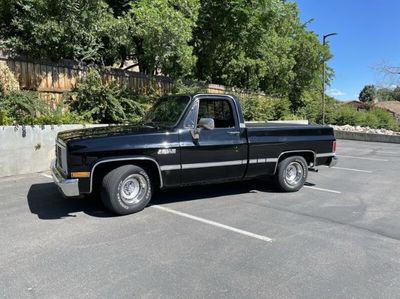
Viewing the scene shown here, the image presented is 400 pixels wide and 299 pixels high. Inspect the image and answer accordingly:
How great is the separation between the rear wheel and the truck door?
0.71 meters

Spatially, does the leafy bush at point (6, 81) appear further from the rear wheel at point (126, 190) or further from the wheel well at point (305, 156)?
the wheel well at point (305, 156)

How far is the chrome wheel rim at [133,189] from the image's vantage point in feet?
20.8

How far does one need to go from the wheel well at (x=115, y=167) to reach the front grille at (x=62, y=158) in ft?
1.47

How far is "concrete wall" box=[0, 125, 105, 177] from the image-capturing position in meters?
9.00

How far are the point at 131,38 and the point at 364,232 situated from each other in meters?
9.51

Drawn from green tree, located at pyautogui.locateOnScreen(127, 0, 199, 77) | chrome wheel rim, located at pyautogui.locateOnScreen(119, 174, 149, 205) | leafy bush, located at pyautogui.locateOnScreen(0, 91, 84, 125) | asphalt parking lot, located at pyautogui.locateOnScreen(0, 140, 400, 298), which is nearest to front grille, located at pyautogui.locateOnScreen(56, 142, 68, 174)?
asphalt parking lot, located at pyautogui.locateOnScreen(0, 140, 400, 298)

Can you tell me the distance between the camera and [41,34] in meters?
10.7

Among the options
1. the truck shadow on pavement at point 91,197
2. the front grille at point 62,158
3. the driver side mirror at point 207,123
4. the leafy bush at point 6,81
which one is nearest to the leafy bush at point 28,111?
the leafy bush at point 6,81

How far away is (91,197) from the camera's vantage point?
738cm

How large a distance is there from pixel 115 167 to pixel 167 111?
1.55m

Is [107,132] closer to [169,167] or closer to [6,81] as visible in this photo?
[169,167]

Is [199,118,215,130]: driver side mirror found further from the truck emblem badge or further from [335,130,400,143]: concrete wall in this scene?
[335,130,400,143]: concrete wall

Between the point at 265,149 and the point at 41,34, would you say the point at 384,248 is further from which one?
the point at 41,34

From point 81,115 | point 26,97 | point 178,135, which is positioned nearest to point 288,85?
point 81,115
